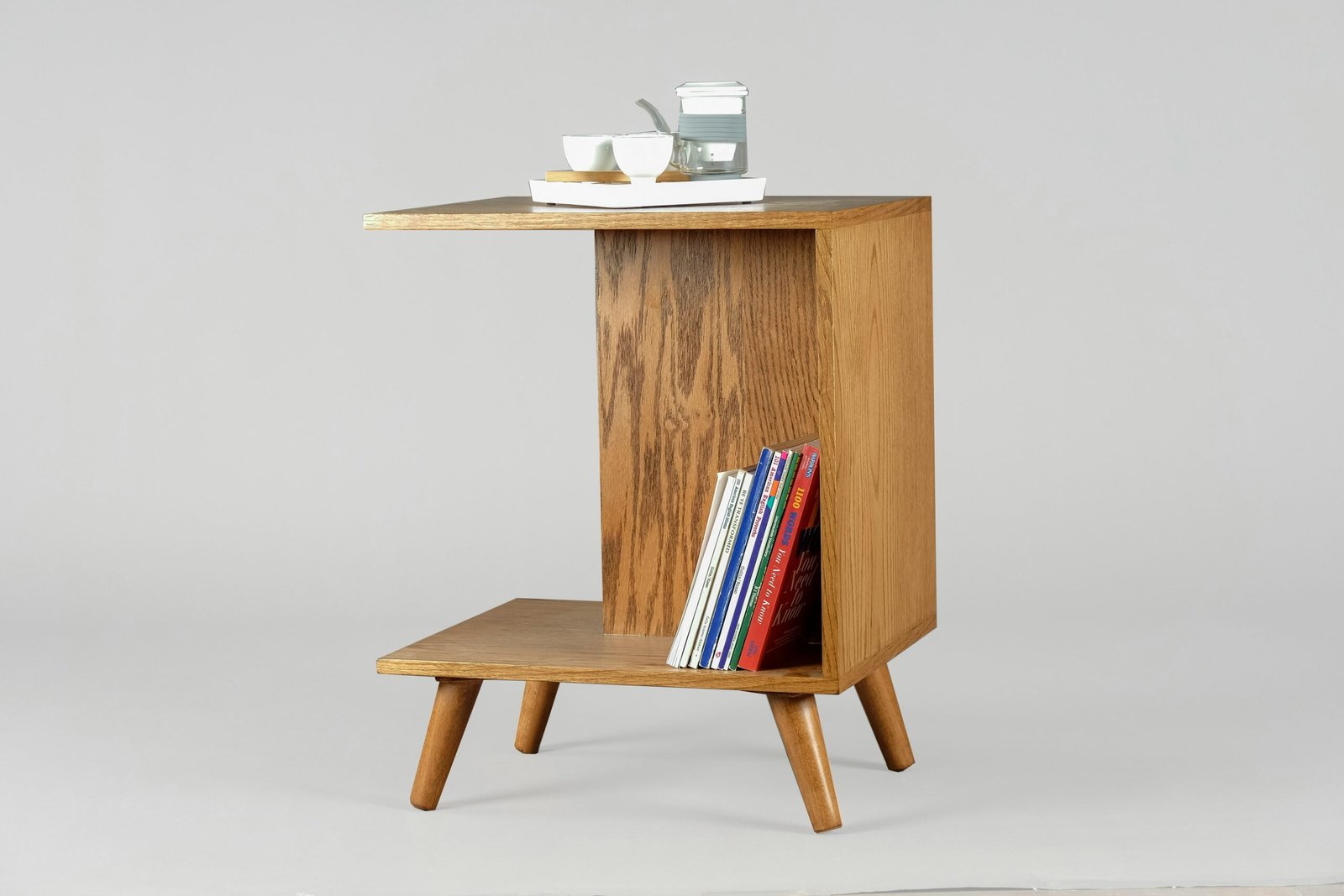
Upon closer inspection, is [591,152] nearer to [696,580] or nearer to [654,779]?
[696,580]

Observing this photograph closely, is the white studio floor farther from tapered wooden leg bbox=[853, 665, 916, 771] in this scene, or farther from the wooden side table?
the wooden side table

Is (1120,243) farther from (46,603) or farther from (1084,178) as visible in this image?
(46,603)

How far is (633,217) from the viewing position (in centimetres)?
308

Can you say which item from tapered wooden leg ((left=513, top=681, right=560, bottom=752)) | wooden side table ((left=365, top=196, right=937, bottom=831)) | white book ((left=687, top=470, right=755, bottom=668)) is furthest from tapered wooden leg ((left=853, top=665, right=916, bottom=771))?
tapered wooden leg ((left=513, top=681, right=560, bottom=752))

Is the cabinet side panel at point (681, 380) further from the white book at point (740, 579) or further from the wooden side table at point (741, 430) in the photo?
the white book at point (740, 579)

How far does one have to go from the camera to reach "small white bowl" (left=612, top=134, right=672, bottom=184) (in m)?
3.15

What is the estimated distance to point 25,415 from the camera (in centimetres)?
520

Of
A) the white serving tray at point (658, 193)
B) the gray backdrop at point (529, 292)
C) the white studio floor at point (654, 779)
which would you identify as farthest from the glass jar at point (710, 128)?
the gray backdrop at point (529, 292)

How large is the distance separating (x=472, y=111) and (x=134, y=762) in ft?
6.67

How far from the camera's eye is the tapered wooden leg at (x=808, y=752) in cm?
318

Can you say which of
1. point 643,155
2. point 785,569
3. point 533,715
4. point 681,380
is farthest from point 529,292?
point 785,569

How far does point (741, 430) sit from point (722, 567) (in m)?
0.27

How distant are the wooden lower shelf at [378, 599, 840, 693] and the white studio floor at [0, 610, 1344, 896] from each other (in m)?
0.23

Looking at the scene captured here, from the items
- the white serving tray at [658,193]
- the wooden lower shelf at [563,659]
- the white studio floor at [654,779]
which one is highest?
the white serving tray at [658,193]
